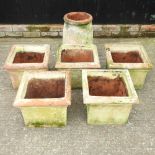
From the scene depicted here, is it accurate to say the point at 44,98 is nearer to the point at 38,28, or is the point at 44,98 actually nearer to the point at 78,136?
the point at 78,136

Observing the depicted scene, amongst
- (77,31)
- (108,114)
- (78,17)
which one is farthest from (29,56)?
(108,114)

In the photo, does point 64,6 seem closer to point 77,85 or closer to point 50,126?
point 77,85

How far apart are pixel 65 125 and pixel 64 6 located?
2514 mm

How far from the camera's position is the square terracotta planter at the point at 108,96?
310 centimetres

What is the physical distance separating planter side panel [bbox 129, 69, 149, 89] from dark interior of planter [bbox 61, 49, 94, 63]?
68 cm

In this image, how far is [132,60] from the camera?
13.5ft

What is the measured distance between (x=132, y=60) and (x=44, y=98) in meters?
1.63

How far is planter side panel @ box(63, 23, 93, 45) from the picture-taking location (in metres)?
4.08

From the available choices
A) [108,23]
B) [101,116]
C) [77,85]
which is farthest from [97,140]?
[108,23]

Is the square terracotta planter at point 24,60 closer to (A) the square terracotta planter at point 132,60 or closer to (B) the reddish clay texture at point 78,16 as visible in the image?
(B) the reddish clay texture at point 78,16

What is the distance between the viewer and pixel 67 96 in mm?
3145

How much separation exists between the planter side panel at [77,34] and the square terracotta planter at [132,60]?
370 millimetres

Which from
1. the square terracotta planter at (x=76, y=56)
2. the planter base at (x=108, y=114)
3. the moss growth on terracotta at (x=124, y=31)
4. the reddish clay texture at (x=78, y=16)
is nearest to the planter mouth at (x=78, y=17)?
the reddish clay texture at (x=78, y=16)

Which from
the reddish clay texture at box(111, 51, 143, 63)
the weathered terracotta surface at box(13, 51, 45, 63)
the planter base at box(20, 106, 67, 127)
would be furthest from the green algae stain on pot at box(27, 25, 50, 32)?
the planter base at box(20, 106, 67, 127)
